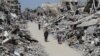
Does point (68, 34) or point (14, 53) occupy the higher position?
point (14, 53)

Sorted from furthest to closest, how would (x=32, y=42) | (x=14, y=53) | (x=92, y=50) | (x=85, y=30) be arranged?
(x=85, y=30)
(x=32, y=42)
(x=92, y=50)
(x=14, y=53)

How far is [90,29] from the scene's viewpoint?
2825 cm

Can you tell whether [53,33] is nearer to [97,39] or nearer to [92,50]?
[97,39]

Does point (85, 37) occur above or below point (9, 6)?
above

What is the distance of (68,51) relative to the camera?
2317 cm

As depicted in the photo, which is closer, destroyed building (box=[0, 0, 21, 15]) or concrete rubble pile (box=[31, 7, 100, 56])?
concrete rubble pile (box=[31, 7, 100, 56])

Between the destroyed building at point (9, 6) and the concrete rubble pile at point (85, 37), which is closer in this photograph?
the concrete rubble pile at point (85, 37)

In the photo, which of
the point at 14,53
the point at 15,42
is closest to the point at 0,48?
the point at 14,53

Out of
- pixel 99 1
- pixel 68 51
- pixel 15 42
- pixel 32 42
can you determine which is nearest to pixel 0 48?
pixel 15 42

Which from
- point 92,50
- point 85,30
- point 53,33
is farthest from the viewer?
point 53,33

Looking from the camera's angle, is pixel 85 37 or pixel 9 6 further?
pixel 9 6

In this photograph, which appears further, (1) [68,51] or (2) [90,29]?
(2) [90,29]

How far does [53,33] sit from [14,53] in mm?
16875

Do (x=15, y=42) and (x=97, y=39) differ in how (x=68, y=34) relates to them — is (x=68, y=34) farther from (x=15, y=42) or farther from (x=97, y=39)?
(x=15, y=42)
